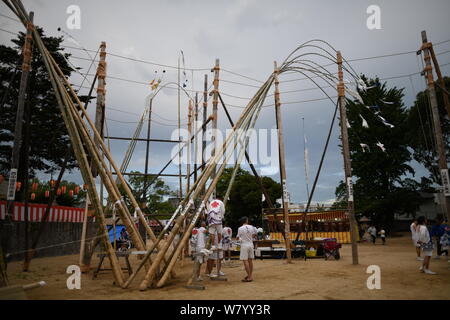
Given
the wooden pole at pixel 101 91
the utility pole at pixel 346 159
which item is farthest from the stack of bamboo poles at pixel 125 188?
the utility pole at pixel 346 159

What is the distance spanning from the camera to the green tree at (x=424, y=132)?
2562 cm

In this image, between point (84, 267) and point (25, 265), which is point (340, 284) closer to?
point (84, 267)

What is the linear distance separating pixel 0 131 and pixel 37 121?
3050 millimetres

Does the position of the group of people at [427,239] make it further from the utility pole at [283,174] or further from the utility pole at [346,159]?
the utility pole at [283,174]

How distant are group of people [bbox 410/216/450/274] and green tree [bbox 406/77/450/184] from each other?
15.6 meters

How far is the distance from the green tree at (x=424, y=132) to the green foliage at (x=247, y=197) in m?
19.5

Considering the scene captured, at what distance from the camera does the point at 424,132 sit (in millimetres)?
25203

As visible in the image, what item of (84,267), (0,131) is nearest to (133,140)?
(84,267)

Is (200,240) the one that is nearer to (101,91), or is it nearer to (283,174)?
(283,174)

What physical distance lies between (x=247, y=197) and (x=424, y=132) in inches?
915

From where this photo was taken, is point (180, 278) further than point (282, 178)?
No

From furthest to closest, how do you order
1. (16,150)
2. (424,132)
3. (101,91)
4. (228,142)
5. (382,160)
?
(382,160) → (424,132) → (101,91) → (228,142) → (16,150)

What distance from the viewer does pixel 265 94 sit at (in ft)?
38.1

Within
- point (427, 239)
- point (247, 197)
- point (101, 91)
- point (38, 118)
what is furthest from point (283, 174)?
point (247, 197)
